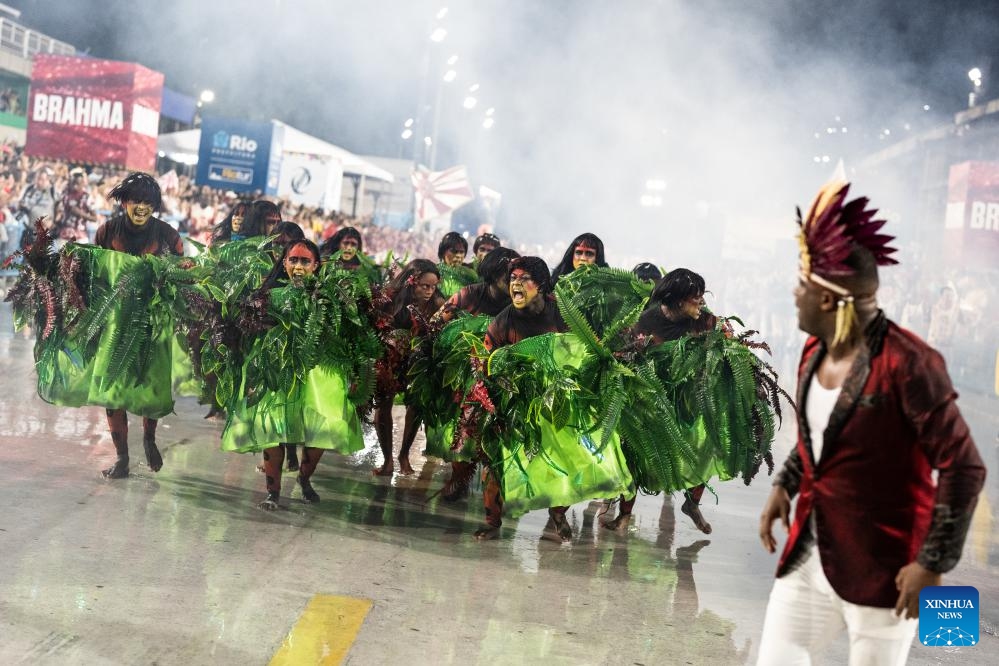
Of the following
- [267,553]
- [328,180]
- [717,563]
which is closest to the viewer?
[267,553]

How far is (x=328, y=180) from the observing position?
2533 centimetres

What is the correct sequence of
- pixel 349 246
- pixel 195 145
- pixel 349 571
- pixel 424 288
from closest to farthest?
pixel 349 571 < pixel 424 288 < pixel 349 246 < pixel 195 145

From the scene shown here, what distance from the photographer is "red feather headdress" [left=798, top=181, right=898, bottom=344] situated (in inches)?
126

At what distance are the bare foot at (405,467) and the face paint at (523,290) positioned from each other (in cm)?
207

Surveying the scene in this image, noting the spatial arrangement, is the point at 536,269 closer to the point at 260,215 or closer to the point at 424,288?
the point at 424,288

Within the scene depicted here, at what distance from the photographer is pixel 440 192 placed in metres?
31.4

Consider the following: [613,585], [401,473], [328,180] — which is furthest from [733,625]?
[328,180]

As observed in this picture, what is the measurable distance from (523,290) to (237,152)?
14141 millimetres

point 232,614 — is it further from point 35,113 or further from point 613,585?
point 35,113

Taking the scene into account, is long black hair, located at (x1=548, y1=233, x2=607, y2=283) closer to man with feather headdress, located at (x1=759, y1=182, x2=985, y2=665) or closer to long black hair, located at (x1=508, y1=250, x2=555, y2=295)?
long black hair, located at (x1=508, y1=250, x2=555, y2=295)

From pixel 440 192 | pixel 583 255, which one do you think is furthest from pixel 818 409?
pixel 440 192

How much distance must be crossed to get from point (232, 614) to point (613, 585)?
2.00 metres

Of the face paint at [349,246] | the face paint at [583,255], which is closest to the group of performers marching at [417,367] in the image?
the face paint at [583,255]

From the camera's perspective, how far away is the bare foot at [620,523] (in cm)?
780
